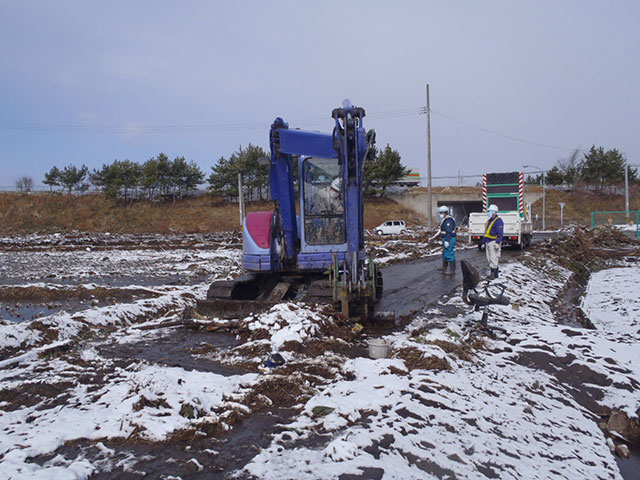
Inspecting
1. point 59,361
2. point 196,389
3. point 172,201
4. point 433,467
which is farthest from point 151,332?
point 172,201

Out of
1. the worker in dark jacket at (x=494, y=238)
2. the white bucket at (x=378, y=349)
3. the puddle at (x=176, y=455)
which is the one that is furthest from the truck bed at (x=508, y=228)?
the puddle at (x=176, y=455)

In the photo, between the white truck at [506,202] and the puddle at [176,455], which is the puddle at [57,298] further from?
the white truck at [506,202]

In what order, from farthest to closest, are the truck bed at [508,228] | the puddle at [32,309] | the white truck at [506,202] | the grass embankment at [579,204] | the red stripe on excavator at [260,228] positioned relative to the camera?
the grass embankment at [579,204], the white truck at [506,202], the truck bed at [508,228], the puddle at [32,309], the red stripe on excavator at [260,228]

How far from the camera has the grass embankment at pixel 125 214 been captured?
46688 millimetres

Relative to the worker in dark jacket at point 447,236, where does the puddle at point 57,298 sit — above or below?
below

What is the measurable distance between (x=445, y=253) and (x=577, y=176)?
169 feet

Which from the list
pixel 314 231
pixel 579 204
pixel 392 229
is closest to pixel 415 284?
pixel 314 231

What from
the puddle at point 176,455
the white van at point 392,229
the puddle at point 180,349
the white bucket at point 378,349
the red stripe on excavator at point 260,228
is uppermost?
the red stripe on excavator at point 260,228

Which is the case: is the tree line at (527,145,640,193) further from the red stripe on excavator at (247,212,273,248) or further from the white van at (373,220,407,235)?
the red stripe on excavator at (247,212,273,248)

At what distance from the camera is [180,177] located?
53125mm

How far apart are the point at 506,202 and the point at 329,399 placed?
22640 mm

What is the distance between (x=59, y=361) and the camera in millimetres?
6246

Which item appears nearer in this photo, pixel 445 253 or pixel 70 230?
pixel 445 253

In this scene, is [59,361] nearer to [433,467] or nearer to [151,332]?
[151,332]
